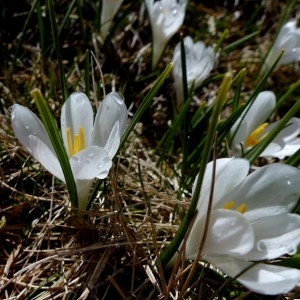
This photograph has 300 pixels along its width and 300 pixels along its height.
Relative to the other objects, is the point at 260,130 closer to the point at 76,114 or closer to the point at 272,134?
the point at 272,134

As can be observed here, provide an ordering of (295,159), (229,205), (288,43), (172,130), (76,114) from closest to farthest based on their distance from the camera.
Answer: (229,205)
(76,114)
(295,159)
(172,130)
(288,43)

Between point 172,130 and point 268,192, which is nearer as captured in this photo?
point 268,192

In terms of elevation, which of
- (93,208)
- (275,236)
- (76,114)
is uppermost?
(76,114)

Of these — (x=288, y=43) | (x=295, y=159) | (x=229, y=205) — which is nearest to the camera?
(x=229, y=205)

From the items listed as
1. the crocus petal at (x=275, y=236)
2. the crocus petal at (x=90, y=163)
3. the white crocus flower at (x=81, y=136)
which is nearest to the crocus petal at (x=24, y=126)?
the white crocus flower at (x=81, y=136)

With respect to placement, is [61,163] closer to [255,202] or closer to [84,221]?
[84,221]

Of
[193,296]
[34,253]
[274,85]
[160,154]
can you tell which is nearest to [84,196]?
[34,253]

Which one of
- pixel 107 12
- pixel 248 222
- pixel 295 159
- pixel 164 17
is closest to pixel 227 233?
pixel 248 222

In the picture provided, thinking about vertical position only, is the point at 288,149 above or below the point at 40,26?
below
